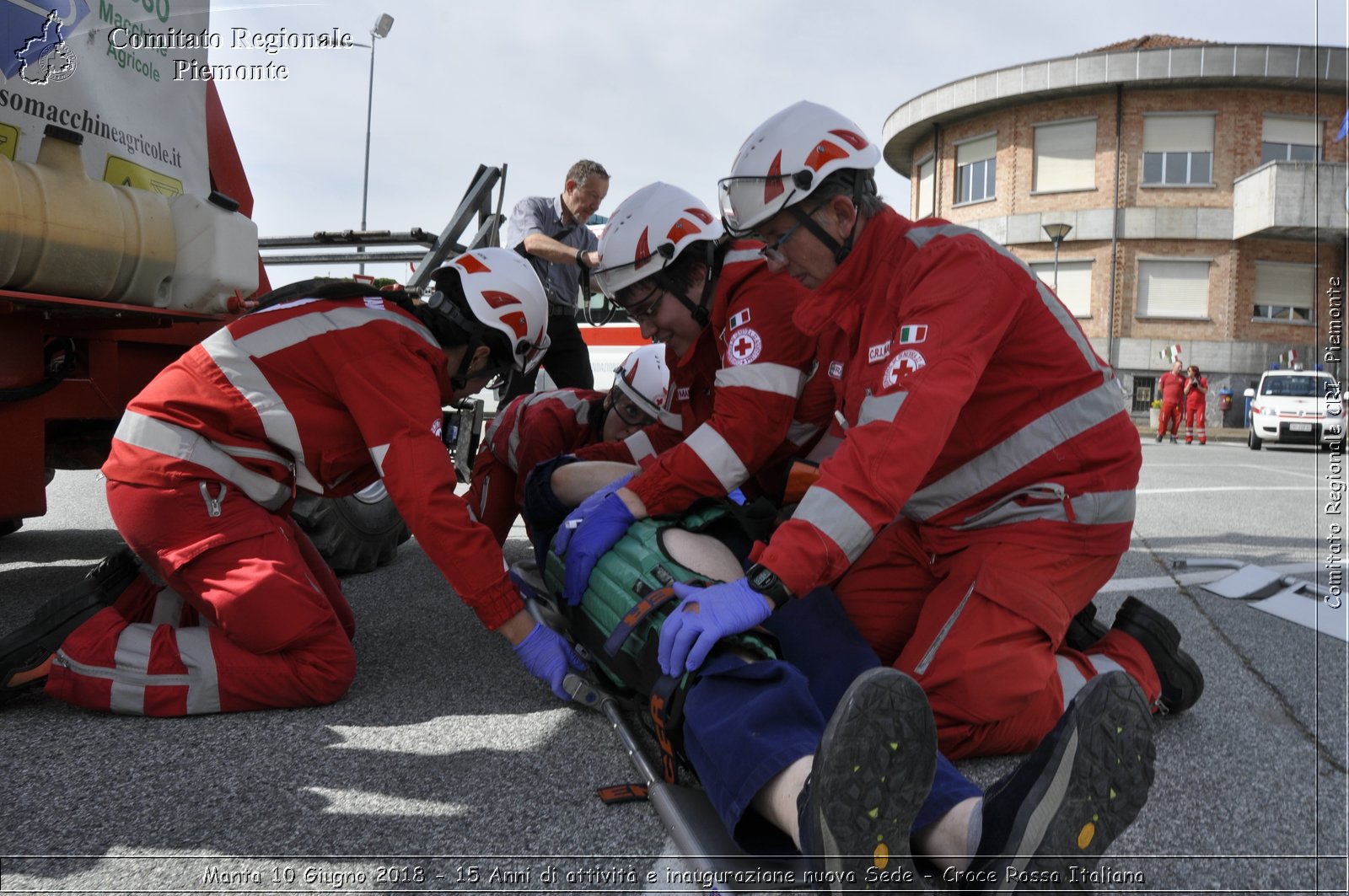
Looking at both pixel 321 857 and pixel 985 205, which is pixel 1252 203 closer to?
pixel 985 205

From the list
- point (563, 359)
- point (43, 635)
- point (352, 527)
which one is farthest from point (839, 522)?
point (563, 359)

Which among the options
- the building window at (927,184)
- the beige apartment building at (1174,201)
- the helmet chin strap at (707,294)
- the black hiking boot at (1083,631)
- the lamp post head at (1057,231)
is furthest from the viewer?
the building window at (927,184)

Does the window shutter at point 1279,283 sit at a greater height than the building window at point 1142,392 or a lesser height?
greater

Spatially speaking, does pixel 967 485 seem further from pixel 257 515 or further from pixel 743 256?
pixel 257 515

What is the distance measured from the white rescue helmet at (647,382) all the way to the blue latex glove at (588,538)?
47.7 inches

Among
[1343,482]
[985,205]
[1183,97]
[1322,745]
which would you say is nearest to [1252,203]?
[1183,97]

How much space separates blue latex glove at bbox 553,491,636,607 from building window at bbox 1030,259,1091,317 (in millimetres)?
24369

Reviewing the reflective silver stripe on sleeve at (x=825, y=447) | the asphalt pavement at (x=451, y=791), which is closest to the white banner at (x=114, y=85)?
the asphalt pavement at (x=451, y=791)

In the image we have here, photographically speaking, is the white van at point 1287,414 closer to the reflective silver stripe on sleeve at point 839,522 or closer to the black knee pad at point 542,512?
the black knee pad at point 542,512

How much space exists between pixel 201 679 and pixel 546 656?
2.82 feet

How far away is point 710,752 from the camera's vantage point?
5.21 ft

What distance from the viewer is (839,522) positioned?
1.79 m

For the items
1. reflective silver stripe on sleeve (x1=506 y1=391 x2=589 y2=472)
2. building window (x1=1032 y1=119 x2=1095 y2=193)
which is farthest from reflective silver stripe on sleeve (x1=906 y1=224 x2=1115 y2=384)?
building window (x1=1032 y1=119 x2=1095 y2=193)

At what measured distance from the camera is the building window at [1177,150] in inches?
943
